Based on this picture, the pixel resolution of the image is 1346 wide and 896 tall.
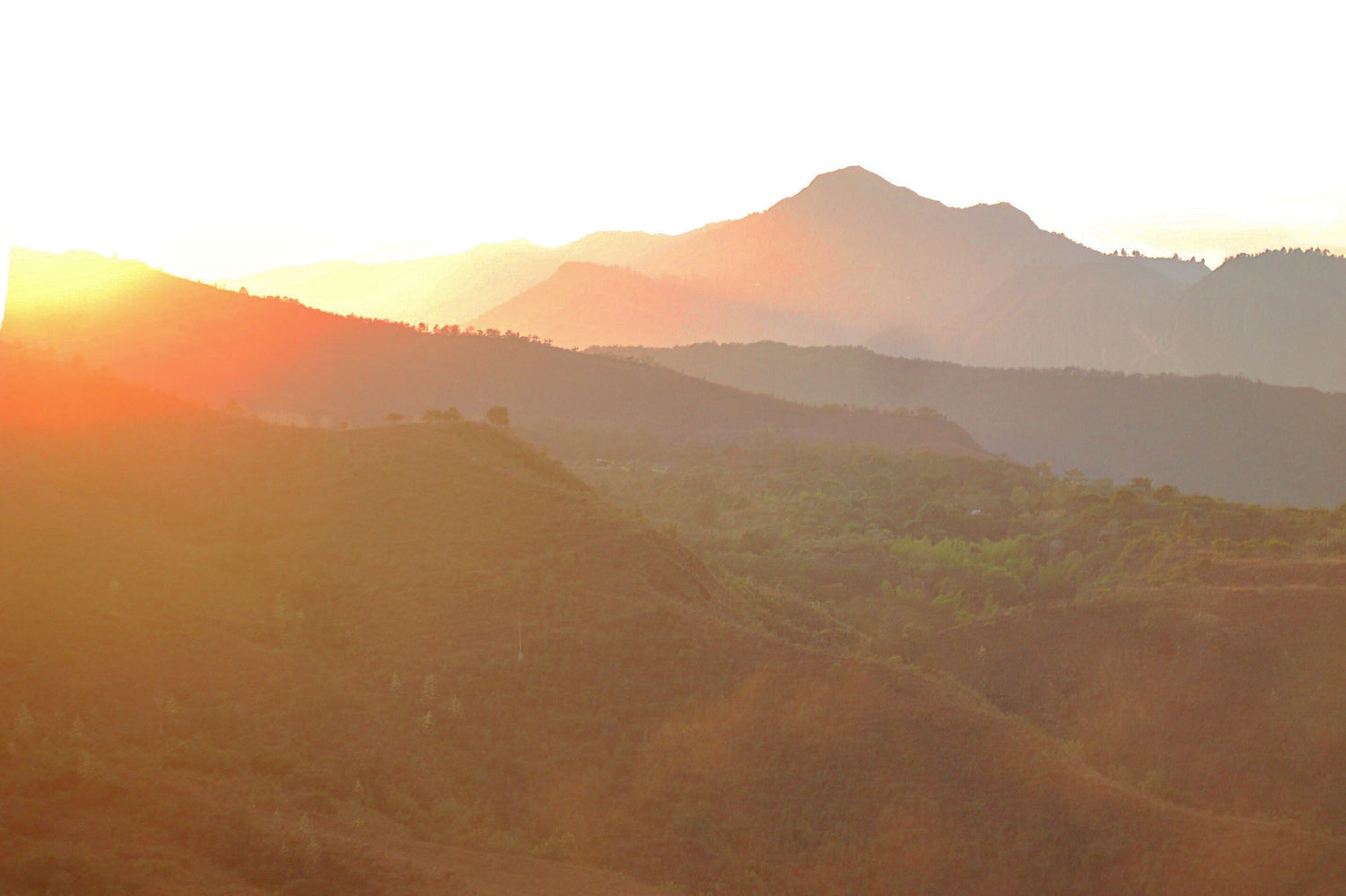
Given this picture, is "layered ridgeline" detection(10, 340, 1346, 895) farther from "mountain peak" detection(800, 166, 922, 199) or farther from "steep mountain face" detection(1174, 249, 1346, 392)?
"mountain peak" detection(800, 166, 922, 199)

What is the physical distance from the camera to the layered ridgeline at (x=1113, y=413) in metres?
59.3

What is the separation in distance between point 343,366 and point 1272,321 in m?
97.4

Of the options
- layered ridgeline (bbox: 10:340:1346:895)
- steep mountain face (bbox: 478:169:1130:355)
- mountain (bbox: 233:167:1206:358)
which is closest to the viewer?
layered ridgeline (bbox: 10:340:1346:895)

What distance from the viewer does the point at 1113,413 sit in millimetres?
66562

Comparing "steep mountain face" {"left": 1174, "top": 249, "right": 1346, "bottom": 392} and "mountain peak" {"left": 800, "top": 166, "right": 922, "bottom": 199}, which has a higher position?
"mountain peak" {"left": 800, "top": 166, "right": 922, "bottom": 199}

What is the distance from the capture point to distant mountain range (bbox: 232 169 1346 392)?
362 ft

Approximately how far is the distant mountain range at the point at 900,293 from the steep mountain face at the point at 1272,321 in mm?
Answer: 170

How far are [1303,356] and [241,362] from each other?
101 m

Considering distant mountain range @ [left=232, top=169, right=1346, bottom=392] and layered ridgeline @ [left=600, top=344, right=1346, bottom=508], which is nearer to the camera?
layered ridgeline @ [left=600, top=344, right=1346, bottom=508]

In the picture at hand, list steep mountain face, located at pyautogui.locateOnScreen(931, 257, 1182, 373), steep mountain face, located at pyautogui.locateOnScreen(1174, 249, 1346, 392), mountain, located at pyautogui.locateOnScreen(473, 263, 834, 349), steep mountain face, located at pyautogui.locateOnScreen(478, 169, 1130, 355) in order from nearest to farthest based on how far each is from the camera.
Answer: steep mountain face, located at pyautogui.locateOnScreen(1174, 249, 1346, 392), steep mountain face, located at pyautogui.locateOnScreen(931, 257, 1182, 373), mountain, located at pyautogui.locateOnScreen(473, 263, 834, 349), steep mountain face, located at pyautogui.locateOnScreen(478, 169, 1130, 355)

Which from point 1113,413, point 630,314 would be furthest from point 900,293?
point 1113,413

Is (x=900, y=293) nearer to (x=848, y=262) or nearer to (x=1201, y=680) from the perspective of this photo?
A: (x=848, y=262)

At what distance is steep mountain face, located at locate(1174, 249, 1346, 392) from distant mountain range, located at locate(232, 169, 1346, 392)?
0.17 metres

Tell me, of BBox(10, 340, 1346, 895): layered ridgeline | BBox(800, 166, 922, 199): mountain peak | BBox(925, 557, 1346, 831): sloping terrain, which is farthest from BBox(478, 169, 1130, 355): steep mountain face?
BBox(10, 340, 1346, 895): layered ridgeline
